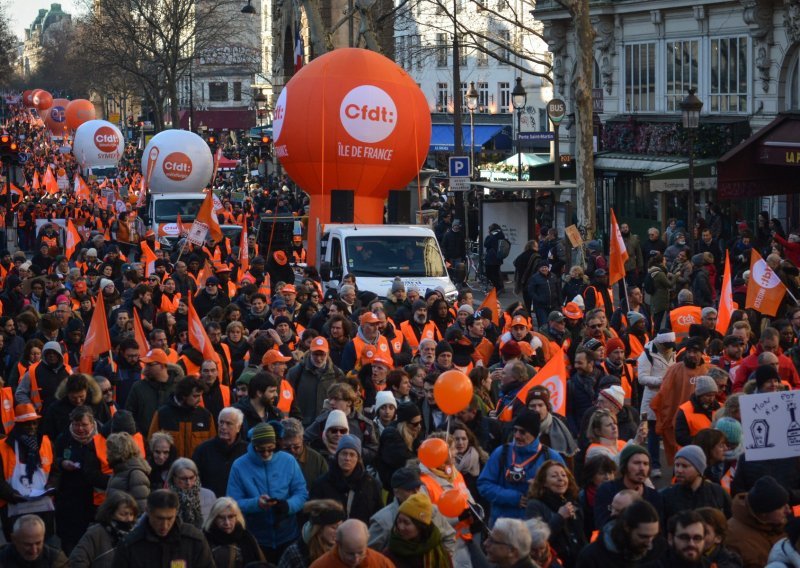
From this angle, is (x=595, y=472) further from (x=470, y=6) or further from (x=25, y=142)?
(x=25, y=142)

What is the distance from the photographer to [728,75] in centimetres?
3266

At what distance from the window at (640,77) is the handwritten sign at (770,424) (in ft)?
91.4

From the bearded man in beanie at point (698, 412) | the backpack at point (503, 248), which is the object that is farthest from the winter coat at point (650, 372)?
the backpack at point (503, 248)

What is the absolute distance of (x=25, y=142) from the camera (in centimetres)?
10006

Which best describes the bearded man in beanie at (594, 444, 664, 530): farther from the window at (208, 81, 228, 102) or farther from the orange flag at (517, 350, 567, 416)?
the window at (208, 81, 228, 102)

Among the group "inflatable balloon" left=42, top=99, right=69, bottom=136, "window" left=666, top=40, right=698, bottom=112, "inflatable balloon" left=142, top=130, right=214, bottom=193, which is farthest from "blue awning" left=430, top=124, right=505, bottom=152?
"inflatable balloon" left=42, top=99, right=69, bottom=136

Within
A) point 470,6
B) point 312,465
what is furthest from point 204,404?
point 470,6

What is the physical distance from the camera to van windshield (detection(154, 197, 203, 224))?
3706cm

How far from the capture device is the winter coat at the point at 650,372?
13.0 metres

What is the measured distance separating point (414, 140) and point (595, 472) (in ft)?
64.3

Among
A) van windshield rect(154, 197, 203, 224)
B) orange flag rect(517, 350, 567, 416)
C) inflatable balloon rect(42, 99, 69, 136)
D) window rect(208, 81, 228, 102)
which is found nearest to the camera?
orange flag rect(517, 350, 567, 416)

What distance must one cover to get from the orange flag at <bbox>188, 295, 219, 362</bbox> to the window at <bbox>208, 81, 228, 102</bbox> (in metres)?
Answer: 125

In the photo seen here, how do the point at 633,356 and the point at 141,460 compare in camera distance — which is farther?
the point at 633,356

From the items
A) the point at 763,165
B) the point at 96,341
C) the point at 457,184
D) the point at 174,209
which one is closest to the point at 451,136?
the point at 174,209
